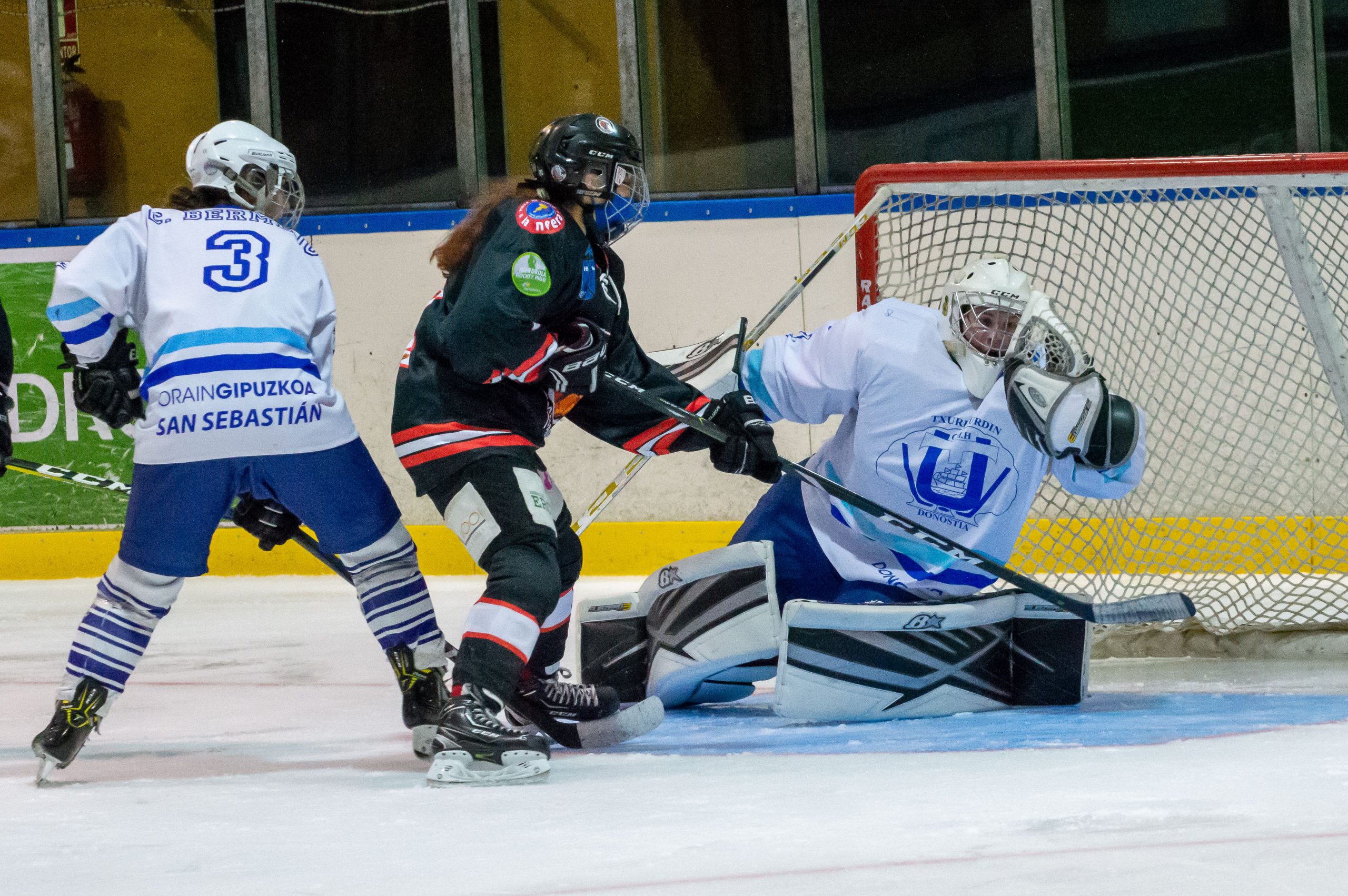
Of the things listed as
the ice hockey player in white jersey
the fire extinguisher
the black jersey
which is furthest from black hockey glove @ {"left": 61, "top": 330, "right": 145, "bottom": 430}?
the fire extinguisher

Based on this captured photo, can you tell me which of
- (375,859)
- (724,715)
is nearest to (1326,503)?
(724,715)

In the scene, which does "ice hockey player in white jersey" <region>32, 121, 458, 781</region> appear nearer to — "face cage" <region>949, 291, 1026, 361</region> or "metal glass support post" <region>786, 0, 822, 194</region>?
"face cage" <region>949, 291, 1026, 361</region>

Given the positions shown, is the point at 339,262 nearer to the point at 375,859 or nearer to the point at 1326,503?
the point at 1326,503

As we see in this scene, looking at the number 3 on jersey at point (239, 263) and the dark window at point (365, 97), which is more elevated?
the dark window at point (365, 97)

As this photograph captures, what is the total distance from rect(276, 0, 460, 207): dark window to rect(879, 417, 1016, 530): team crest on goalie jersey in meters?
3.70

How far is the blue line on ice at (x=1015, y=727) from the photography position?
229 cm

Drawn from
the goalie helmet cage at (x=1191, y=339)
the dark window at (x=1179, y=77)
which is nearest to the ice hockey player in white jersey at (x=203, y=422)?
the goalie helmet cage at (x=1191, y=339)

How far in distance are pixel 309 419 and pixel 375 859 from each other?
0.80 metres

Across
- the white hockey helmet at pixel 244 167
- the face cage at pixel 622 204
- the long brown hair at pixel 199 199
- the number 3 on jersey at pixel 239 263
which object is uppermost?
the white hockey helmet at pixel 244 167

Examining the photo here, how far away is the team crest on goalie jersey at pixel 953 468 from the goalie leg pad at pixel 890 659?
0.56 ft

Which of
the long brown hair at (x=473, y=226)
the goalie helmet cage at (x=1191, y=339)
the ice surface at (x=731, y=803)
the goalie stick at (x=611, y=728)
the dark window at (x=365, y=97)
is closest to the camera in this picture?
the ice surface at (x=731, y=803)

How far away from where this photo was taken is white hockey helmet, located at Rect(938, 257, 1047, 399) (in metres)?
2.60

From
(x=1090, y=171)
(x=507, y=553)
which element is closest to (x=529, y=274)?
(x=507, y=553)

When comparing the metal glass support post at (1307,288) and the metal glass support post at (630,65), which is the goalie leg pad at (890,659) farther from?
the metal glass support post at (630,65)
